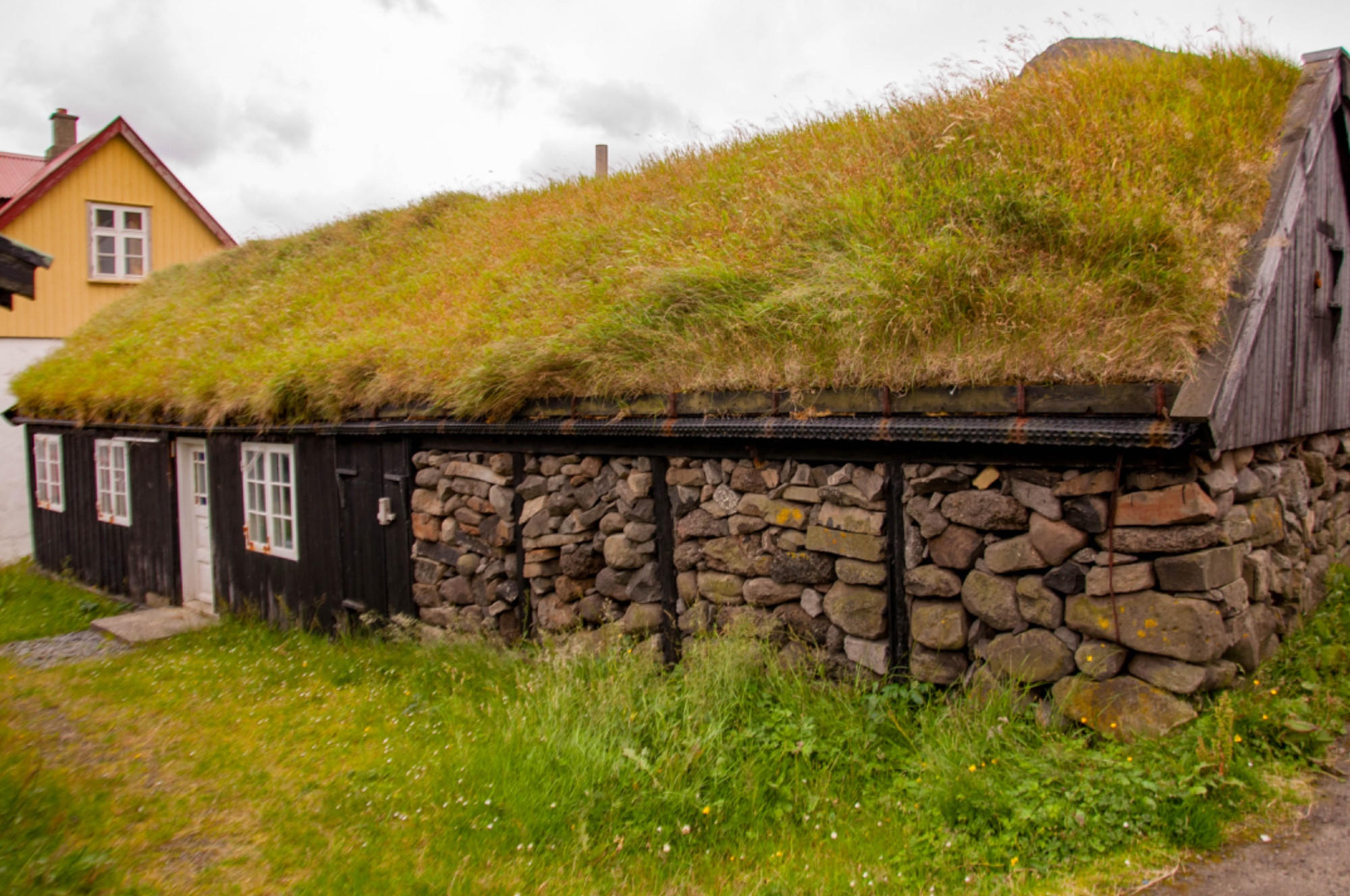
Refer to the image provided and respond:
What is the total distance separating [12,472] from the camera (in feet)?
54.1

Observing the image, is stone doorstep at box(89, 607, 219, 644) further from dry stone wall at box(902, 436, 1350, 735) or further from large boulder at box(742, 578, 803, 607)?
dry stone wall at box(902, 436, 1350, 735)

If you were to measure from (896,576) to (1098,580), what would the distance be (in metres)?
1.16

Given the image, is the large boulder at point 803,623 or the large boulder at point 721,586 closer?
the large boulder at point 803,623

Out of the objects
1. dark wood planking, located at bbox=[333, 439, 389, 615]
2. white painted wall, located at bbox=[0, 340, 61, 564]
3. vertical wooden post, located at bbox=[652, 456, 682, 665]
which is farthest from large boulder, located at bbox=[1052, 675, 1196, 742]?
white painted wall, located at bbox=[0, 340, 61, 564]

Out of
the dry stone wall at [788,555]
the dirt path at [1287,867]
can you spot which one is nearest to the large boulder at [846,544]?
the dry stone wall at [788,555]

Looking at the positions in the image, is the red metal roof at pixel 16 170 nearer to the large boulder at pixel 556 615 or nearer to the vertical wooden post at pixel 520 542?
the vertical wooden post at pixel 520 542

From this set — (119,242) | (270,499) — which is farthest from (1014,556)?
(119,242)

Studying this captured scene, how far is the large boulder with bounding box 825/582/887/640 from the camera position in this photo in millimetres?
5523

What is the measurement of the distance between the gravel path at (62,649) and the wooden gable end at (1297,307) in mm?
10333

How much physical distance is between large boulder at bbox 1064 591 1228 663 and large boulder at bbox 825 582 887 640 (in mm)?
1159

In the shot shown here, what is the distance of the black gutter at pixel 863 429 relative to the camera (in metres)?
4.43

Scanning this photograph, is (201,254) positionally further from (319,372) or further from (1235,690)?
(1235,690)

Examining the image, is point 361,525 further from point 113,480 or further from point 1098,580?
point 1098,580

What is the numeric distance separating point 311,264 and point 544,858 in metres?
12.8
